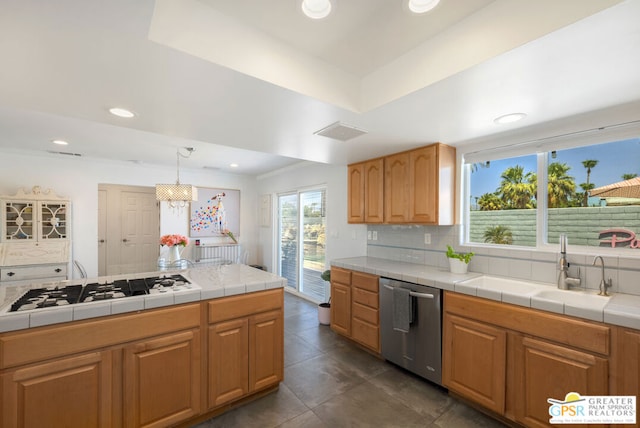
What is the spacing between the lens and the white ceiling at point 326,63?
41.6 inches

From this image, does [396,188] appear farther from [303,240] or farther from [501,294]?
[303,240]

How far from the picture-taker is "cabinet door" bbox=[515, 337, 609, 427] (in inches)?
58.9

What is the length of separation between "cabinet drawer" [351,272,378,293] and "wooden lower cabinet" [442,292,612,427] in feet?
2.41

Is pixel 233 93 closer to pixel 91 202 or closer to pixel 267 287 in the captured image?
pixel 267 287

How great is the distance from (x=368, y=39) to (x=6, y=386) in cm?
251

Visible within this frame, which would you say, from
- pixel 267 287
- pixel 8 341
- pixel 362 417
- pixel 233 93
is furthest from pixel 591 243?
pixel 8 341

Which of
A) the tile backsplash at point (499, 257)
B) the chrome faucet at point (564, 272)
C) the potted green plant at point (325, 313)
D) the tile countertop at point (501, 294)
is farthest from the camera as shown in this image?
the potted green plant at point (325, 313)

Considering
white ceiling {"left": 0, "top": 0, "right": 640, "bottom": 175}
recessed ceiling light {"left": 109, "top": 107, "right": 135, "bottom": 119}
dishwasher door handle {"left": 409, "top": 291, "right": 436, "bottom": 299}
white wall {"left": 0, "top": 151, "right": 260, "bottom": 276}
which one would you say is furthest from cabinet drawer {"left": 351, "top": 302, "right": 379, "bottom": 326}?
white wall {"left": 0, "top": 151, "right": 260, "bottom": 276}

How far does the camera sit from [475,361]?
→ 197cm

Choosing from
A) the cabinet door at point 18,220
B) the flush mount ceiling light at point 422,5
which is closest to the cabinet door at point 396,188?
the flush mount ceiling light at point 422,5

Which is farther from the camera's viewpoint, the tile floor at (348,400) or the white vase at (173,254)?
the white vase at (173,254)

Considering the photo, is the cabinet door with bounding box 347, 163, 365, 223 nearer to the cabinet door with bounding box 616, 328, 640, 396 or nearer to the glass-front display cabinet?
the cabinet door with bounding box 616, 328, 640, 396

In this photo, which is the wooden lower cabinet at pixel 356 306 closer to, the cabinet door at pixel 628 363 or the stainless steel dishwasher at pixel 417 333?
the stainless steel dishwasher at pixel 417 333

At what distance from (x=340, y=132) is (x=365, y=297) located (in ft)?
5.63
